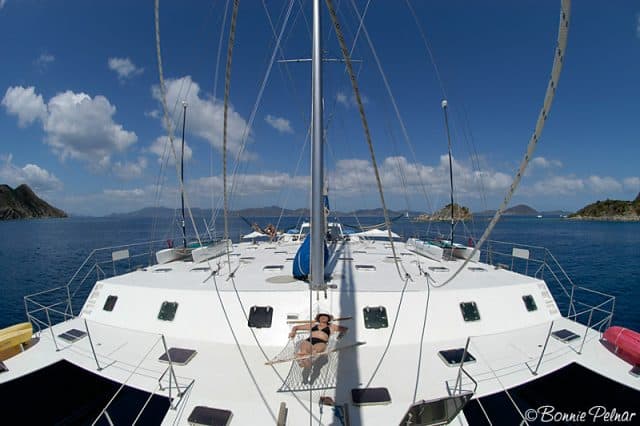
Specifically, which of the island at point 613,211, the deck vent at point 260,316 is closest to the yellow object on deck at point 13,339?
the deck vent at point 260,316

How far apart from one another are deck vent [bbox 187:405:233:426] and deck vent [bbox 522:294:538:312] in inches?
338

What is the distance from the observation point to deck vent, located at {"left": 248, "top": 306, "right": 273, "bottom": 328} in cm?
787

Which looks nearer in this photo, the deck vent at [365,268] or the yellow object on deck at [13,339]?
the yellow object on deck at [13,339]

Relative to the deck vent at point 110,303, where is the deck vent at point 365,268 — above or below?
above

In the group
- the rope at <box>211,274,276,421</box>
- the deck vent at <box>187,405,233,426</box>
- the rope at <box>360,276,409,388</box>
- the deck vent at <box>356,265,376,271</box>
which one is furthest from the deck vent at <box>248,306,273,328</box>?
the deck vent at <box>356,265,376,271</box>

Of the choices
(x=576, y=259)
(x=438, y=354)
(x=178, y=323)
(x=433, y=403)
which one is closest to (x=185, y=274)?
(x=178, y=323)

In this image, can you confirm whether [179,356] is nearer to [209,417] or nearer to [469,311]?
[209,417]

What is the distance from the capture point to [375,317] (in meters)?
7.89

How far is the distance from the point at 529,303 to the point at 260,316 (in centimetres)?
789

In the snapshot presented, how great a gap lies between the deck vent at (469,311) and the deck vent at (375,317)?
2.24 m

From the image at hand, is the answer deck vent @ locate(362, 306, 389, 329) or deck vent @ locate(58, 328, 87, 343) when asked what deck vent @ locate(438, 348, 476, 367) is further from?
deck vent @ locate(58, 328, 87, 343)

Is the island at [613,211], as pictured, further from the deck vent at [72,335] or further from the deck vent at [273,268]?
the deck vent at [72,335]

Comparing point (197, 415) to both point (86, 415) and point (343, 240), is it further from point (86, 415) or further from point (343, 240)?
point (343, 240)

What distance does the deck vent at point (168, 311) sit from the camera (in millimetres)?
8414
